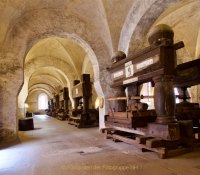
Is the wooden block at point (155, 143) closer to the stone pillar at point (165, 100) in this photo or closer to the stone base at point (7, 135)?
the stone pillar at point (165, 100)

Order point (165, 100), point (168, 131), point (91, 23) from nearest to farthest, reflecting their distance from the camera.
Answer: point (168, 131)
point (165, 100)
point (91, 23)

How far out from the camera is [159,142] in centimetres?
433

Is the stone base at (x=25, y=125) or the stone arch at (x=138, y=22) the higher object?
the stone arch at (x=138, y=22)

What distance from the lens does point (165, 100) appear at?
4.59 metres

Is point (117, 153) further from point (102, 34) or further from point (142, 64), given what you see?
point (102, 34)

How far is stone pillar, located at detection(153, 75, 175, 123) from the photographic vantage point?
15.0 feet

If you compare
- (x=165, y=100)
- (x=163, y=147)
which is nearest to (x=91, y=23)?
(x=165, y=100)

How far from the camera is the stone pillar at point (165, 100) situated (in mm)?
4570

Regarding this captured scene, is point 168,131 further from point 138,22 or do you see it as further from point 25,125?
point 25,125

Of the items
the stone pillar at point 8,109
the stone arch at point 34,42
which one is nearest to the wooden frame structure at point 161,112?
the stone arch at point 34,42

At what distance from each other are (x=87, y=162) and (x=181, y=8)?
7.46 m

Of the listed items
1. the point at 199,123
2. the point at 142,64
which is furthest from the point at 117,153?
the point at 199,123

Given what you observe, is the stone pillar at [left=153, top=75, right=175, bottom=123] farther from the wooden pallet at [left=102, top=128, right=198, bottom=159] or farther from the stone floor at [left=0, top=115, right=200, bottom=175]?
the stone floor at [left=0, top=115, right=200, bottom=175]

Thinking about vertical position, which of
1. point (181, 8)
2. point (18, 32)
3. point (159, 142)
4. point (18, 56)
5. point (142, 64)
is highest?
point (181, 8)
